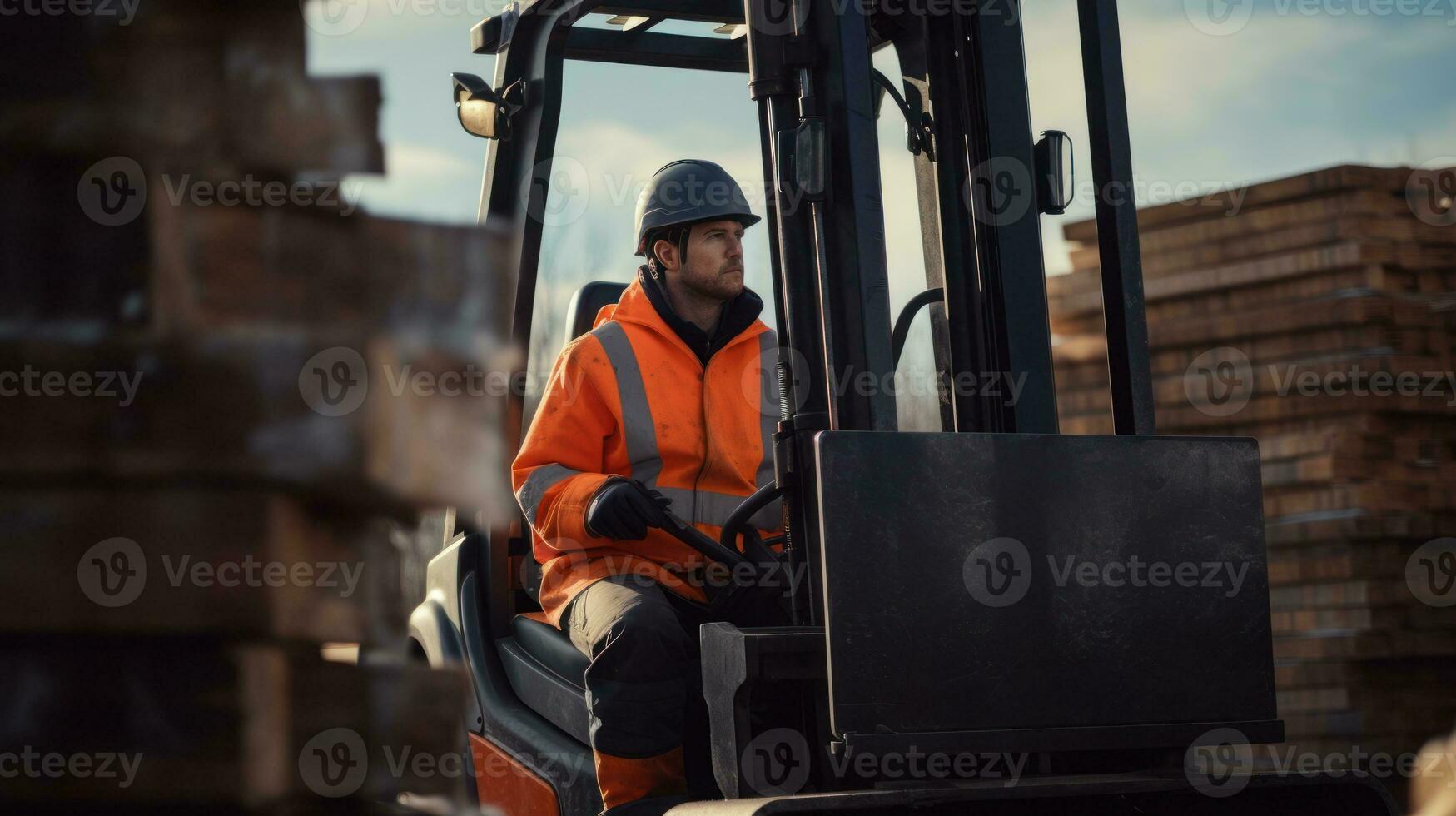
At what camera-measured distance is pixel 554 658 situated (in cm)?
394

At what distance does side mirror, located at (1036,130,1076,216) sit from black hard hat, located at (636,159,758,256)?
101cm

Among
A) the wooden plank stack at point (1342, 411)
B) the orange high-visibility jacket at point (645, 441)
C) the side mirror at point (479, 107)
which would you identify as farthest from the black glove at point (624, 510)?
the wooden plank stack at point (1342, 411)

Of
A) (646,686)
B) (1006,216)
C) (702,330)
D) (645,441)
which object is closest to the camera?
(1006,216)

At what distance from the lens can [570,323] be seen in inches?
174

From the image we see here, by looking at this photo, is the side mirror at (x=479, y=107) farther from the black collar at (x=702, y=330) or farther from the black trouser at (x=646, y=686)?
the black trouser at (x=646, y=686)

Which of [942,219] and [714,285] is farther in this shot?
[714,285]

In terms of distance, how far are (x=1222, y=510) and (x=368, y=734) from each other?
1982mm

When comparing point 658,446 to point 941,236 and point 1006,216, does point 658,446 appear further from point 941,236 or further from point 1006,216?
point 1006,216

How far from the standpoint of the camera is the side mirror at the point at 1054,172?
3.17 meters

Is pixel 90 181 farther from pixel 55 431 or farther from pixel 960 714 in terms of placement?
pixel 960 714

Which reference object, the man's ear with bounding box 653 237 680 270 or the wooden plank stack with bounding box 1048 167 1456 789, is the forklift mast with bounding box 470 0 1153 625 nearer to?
the man's ear with bounding box 653 237 680 270

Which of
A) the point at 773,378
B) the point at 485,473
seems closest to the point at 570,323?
the point at 773,378

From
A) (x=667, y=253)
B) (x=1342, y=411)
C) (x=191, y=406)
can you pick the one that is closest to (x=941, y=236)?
(x=667, y=253)

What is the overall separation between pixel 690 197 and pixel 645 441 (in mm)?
685
